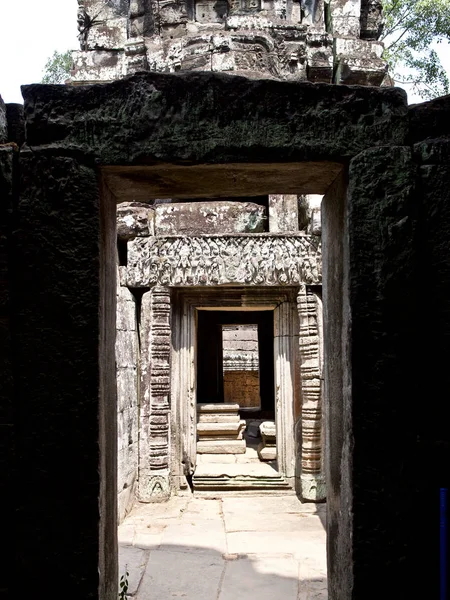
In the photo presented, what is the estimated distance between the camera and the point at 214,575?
15.3 feet

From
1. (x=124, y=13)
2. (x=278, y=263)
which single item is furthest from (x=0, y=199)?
(x=124, y=13)

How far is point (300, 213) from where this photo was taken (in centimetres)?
745

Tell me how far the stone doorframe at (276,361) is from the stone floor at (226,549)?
50cm

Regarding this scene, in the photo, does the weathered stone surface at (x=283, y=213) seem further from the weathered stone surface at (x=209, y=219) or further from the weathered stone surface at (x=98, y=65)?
the weathered stone surface at (x=98, y=65)

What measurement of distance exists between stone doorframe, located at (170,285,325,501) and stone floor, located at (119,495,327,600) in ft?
1.64

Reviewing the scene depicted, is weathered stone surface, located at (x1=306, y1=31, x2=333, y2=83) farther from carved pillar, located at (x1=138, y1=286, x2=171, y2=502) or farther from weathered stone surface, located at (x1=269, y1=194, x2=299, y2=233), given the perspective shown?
carved pillar, located at (x1=138, y1=286, x2=171, y2=502)

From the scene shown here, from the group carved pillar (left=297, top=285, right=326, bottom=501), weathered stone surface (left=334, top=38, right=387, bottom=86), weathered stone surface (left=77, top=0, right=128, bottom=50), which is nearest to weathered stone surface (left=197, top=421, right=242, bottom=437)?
carved pillar (left=297, top=285, right=326, bottom=501)

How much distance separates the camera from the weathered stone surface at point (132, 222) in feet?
23.2

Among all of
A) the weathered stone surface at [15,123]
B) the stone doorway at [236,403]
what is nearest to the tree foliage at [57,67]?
the stone doorway at [236,403]

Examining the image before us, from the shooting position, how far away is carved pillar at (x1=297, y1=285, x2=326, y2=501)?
6.98 m

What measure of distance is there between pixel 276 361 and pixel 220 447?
1.76 m

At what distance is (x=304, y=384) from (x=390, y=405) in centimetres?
501

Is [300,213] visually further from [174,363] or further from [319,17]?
[319,17]

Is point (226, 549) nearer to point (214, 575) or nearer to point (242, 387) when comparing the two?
point (214, 575)
